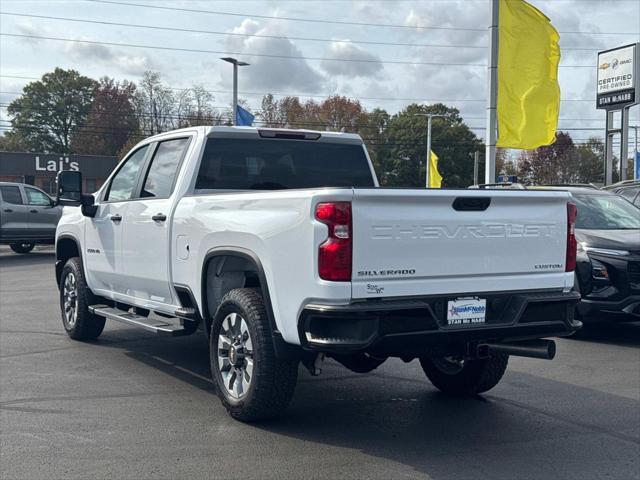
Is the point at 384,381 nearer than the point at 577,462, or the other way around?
the point at 577,462

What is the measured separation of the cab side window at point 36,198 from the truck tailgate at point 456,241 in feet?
58.3

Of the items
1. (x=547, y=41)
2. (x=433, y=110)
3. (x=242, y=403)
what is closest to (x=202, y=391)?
(x=242, y=403)

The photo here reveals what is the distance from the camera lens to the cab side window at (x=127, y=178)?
7.61 meters

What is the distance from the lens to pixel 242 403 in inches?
216

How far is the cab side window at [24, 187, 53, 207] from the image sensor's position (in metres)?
20.8

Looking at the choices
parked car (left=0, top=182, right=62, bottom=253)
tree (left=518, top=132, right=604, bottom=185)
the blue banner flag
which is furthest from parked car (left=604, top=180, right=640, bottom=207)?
tree (left=518, top=132, right=604, bottom=185)

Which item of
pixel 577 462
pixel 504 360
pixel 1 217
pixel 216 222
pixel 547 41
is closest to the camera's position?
pixel 577 462

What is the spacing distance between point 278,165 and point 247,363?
2166 millimetres

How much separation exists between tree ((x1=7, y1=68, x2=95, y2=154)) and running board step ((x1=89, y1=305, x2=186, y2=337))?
83.6 meters

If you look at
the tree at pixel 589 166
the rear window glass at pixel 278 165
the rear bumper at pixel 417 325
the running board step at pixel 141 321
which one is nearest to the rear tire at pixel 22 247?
the running board step at pixel 141 321

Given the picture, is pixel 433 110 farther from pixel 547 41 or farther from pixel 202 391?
pixel 202 391

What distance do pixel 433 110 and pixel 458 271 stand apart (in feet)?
253

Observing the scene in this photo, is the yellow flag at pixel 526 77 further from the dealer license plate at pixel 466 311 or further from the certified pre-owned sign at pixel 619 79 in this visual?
the certified pre-owned sign at pixel 619 79

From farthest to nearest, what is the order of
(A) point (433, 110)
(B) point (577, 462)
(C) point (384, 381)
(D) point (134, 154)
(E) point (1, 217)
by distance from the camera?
(A) point (433, 110)
(E) point (1, 217)
(D) point (134, 154)
(C) point (384, 381)
(B) point (577, 462)
